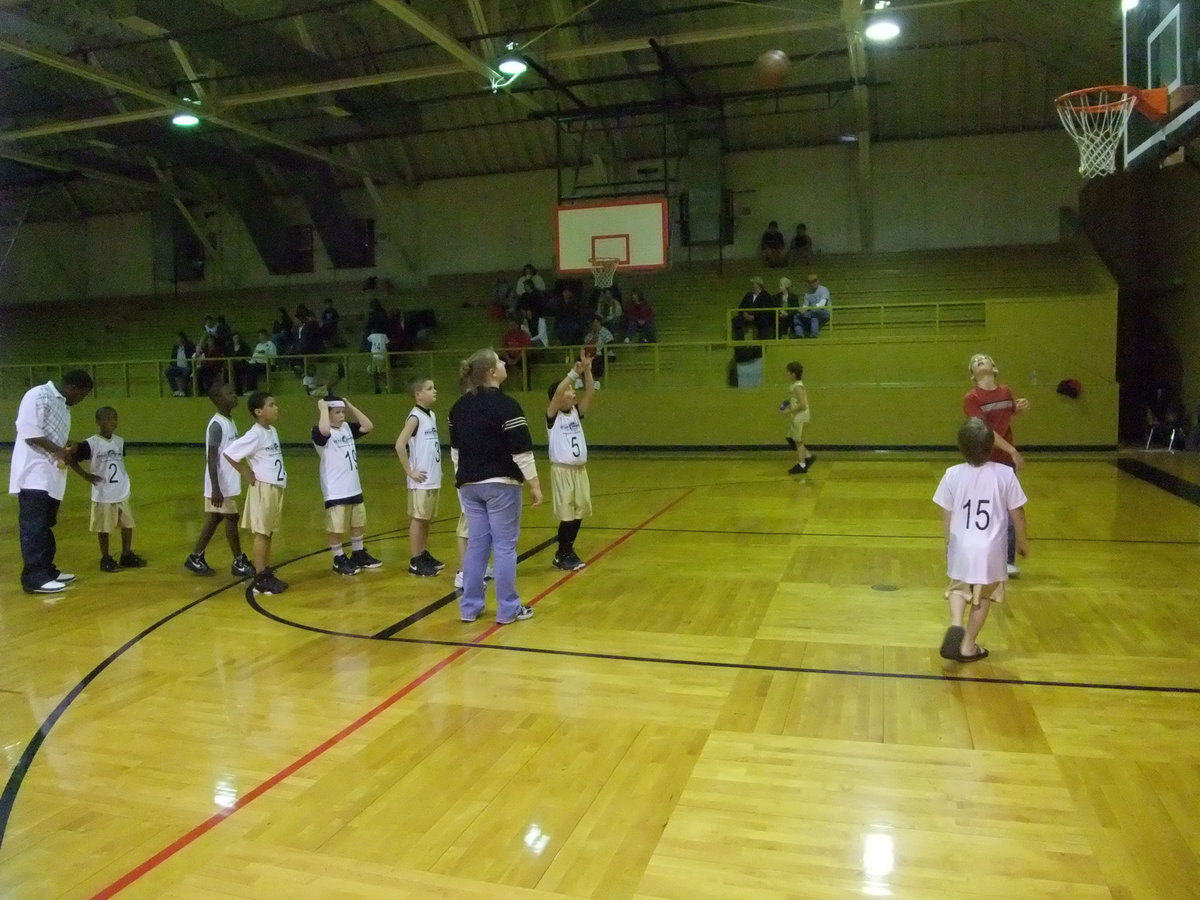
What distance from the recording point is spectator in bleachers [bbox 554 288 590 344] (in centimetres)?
1788

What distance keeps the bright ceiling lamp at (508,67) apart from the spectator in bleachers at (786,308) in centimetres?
607

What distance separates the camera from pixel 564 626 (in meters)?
5.62

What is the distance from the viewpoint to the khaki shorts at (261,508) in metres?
6.70

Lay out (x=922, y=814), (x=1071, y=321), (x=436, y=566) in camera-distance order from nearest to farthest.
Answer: (x=922, y=814)
(x=436, y=566)
(x=1071, y=321)

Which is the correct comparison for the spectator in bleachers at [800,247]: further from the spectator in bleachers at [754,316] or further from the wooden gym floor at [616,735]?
the wooden gym floor at [616,735]

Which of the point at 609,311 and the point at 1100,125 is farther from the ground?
the point at 1100,125

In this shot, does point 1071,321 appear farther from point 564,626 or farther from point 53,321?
point 53,321

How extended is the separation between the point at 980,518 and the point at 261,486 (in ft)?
16.5

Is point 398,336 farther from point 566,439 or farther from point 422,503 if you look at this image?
point 566,439

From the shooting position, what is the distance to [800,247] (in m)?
20.5

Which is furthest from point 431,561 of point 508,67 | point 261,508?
point 508,67

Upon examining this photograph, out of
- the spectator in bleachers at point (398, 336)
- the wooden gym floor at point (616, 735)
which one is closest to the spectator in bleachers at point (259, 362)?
the spectator in bleachers at point (398, 336)

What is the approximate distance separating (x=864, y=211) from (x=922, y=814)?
18.9 metres

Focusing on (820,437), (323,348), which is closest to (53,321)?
(323,348)
